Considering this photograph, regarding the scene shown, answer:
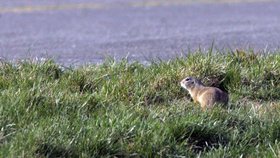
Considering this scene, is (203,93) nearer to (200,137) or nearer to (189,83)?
(189,83)

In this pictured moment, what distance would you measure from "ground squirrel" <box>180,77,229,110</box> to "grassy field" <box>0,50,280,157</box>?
0.30 feet

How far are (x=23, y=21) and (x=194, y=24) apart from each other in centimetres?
242

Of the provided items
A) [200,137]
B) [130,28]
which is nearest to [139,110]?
[200,137]

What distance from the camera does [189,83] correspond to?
272 inches

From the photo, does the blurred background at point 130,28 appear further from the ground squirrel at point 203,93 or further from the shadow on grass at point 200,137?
the shadow on grass at point 200,137

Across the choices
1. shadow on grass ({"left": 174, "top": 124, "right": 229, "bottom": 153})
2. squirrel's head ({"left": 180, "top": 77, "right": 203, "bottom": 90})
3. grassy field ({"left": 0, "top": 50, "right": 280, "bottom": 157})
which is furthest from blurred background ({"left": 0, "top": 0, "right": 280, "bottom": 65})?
shadow on grass ({"left": 174, "top": 124, "right": 229, "bottom": 153})

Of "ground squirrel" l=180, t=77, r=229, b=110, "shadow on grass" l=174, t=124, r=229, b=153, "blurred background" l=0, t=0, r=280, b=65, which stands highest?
"ground squirrel" l=180, t=77, r=229, b=110

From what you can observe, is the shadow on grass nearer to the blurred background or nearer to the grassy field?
the grassy field

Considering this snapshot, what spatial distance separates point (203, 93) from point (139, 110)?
0.62 meters

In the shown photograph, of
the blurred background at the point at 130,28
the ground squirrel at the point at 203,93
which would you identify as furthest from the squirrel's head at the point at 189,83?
the blurred background at the point at 130,28

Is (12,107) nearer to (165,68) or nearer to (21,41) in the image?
(165,68)

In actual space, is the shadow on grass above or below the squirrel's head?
below

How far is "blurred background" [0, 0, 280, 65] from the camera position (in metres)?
Answer: 10.1

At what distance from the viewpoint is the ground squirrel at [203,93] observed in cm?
666
